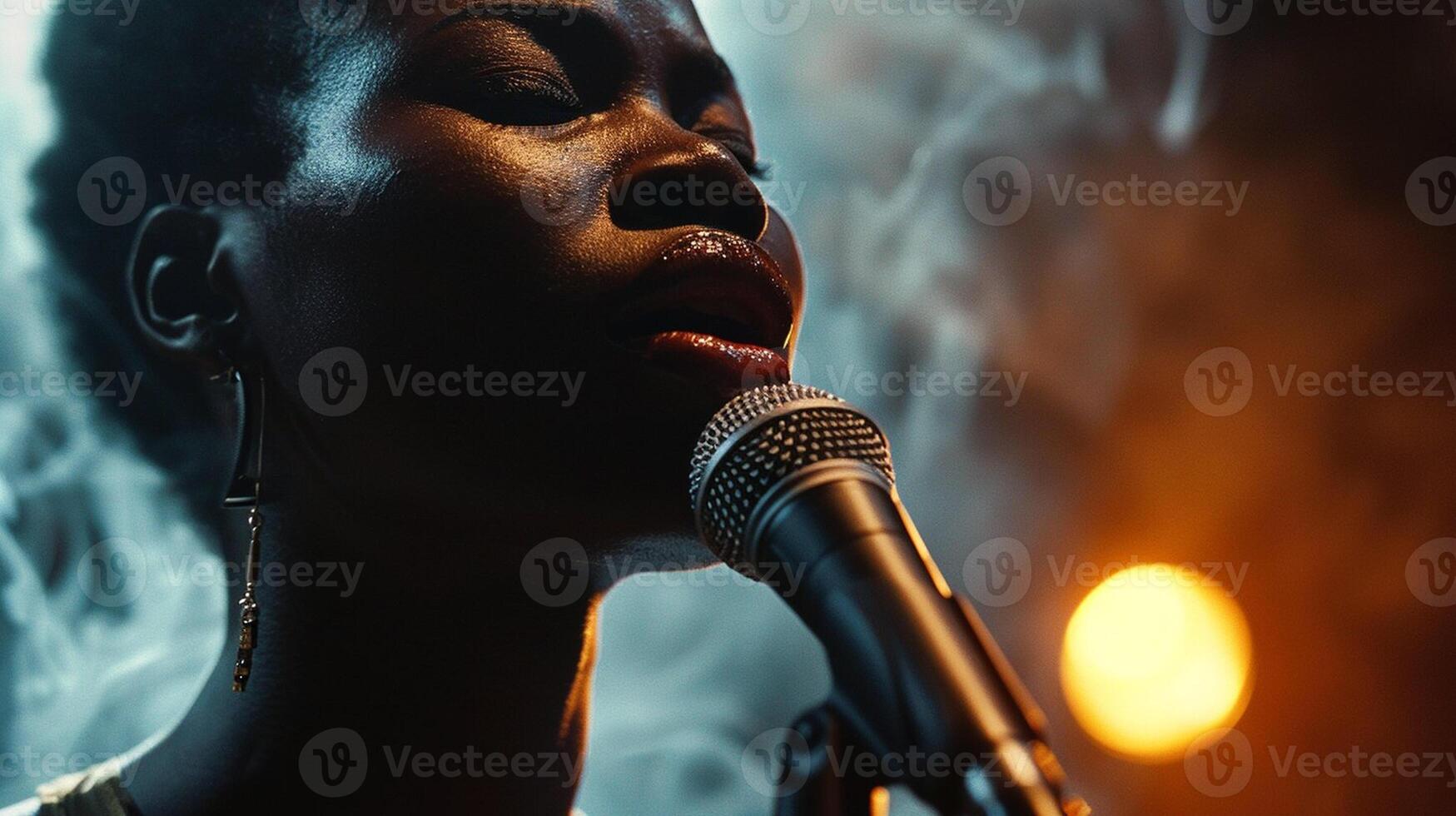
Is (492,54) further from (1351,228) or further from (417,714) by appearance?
(1351,228)

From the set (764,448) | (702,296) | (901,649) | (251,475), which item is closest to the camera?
(901,649)

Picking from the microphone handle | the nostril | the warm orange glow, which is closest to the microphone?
the microphone handle

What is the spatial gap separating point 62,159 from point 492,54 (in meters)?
0.95

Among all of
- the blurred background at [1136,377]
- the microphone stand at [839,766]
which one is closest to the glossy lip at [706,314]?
the microphone stand at [839,766]

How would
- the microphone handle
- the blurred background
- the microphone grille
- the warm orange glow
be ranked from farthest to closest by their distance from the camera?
the warm orange glow < the blurred background < the microphone grille < the microphone handle

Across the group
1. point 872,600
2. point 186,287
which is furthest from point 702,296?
point 186,287

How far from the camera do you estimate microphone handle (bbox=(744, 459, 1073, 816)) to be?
0.83m

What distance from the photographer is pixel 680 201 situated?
1.51 m

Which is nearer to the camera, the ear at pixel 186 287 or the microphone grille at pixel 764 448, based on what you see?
the microphone grille at pixel 764 448

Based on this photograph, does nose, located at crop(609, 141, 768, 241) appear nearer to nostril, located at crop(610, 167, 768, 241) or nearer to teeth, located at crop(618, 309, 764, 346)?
nostril, located at crop(610, 167, 768, 241)

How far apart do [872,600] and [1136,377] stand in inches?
126

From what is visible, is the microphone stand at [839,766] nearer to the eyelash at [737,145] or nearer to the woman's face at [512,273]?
the woman's face at [512,273]

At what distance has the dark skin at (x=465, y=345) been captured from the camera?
4.74 ft

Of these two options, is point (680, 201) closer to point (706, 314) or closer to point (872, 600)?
point (706, 314)
